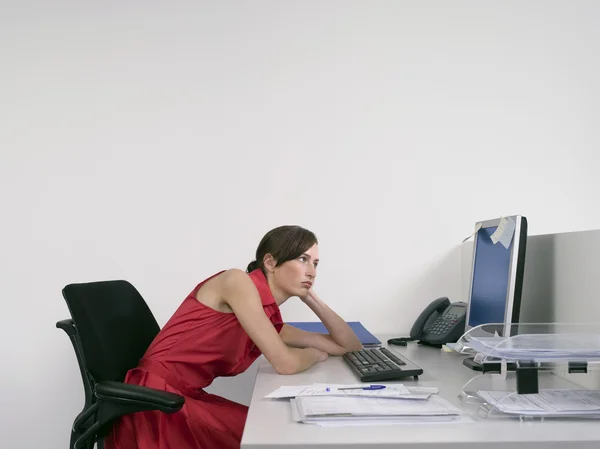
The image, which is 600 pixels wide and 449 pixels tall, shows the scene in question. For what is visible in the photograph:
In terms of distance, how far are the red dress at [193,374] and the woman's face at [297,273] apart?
0.06 m

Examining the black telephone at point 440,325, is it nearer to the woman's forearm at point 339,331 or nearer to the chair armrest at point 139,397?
the woman's forearm at point 339,331

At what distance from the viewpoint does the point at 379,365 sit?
67.3 inches

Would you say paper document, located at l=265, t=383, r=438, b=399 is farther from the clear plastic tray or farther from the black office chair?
the black office chair

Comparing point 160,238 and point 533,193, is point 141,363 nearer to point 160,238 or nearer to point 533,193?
point 160,238

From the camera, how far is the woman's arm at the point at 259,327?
1.77m

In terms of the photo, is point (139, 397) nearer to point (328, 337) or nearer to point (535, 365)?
point (328, 337)

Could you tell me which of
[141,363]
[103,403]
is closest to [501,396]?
[103,403]

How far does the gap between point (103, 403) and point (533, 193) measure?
1.94 metres

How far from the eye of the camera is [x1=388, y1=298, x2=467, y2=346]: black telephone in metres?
2.19

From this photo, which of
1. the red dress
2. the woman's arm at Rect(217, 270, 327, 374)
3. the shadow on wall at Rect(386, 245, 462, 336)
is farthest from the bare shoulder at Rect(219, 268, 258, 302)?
the shadow on wall at Rect(386, 245, 462, 336)

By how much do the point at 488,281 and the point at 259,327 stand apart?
0.70m

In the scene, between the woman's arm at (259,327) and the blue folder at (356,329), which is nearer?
the woman's arm at (259,327)

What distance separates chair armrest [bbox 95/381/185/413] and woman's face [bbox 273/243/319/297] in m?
0.62

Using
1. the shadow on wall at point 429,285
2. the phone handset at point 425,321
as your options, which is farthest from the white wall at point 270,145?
the phone handset at point 425,321
